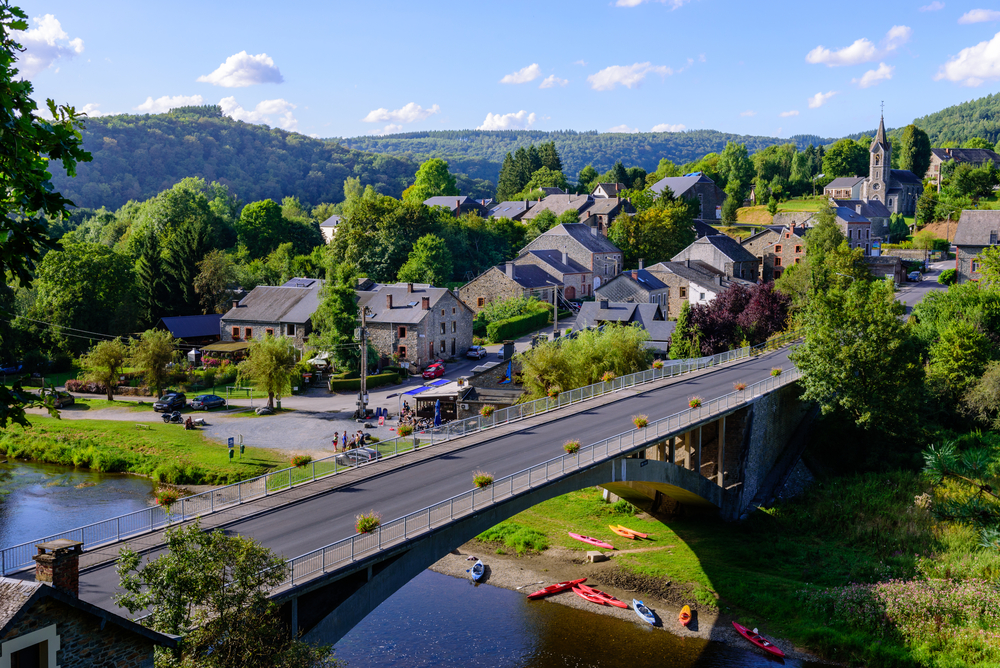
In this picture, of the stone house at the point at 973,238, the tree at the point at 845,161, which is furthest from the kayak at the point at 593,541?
the tree at the point at 845,161

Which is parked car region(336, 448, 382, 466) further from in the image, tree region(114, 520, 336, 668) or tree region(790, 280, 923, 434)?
tree region(790, 280, 923, 434)

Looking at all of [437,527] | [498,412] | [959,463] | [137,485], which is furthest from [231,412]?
[959,463]

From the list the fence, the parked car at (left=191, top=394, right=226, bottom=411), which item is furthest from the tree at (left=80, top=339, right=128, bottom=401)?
the fence

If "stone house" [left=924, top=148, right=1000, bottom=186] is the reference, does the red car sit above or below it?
below

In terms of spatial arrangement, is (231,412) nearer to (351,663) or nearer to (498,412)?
(498,412)

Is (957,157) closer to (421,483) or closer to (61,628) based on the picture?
(421,483)

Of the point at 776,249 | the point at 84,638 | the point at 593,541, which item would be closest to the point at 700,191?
the point at 776,249
